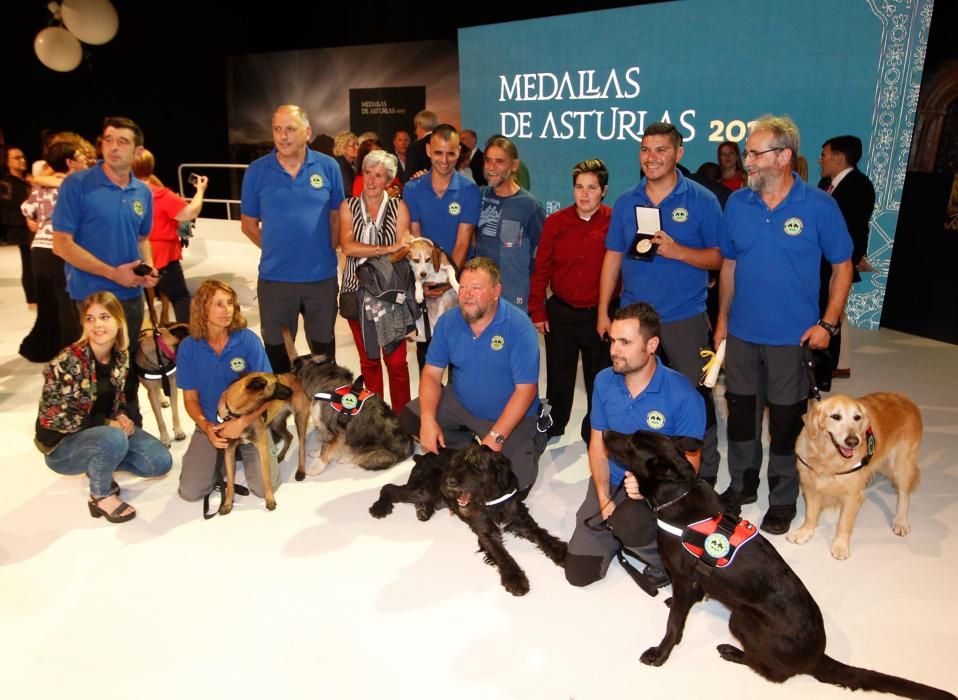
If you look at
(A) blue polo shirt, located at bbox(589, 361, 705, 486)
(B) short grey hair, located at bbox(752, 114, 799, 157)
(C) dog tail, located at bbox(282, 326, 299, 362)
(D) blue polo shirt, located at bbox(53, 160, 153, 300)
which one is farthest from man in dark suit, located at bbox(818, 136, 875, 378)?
(D) blue polo shirt, located at bbox(53, 160, 153, 300)

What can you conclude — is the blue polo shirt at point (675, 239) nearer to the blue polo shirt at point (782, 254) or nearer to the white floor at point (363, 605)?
the blue polo shirt at point (782, 254)

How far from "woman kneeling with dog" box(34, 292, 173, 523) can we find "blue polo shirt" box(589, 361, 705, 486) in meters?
2.20

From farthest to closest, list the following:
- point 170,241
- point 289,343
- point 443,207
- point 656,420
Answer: point 170,241 → point 289,343 → point 443,207 → point 656,420

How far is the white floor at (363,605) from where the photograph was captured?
229 centimetres

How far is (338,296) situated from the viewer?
4301 millimetres

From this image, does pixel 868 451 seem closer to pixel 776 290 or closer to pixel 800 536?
→ pixel 800 536

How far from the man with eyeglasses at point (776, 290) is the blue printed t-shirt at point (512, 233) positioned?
3.97 feet

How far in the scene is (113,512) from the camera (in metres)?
3.18

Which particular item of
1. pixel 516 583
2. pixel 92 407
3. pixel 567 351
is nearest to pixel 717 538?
pixel 516 583

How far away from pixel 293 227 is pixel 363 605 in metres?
2.02

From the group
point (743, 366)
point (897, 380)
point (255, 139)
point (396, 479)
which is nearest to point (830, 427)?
point (743, 366)

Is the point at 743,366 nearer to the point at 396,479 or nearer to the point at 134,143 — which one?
the point at 396,479

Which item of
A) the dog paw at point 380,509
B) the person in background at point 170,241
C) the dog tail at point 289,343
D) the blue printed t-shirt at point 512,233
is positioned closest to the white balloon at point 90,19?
the person in background at point 170,241

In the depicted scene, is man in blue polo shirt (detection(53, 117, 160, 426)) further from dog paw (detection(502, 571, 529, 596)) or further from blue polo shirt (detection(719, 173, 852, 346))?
blue polo shirt (detection(719, 173, 852, 346))
